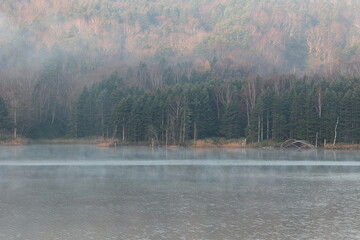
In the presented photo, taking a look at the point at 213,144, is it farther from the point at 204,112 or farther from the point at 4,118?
the point at 4,118

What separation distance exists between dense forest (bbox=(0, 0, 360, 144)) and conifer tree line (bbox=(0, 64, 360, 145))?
202 millimetres

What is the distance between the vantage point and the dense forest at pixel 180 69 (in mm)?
76188

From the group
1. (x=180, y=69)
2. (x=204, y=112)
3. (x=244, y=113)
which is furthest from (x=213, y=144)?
(x=180, y=69)

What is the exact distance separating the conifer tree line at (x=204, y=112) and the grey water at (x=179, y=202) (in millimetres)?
28908

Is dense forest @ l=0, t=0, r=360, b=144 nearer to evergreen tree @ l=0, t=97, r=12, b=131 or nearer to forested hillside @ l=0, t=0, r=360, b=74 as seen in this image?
evergreen tree @ l=0, t=97, r=12, b=131

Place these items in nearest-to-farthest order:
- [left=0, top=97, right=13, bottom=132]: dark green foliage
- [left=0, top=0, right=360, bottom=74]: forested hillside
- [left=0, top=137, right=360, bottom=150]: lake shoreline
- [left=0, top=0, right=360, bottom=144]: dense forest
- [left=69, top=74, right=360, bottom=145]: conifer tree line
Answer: [left=0, top=137, right=360, bottom=150]: lake shoreline, [left=69, top=74, right=360, bottom=145]: conifer tree line, [left=0, top=0, right=360, bottom=144]: dense forest, [left=0, top=97, right=13, bottom=132]: dark green foliage, [left=0, top=0, right=360, bottom=74]: forested hillside

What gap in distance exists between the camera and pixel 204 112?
80.8 m

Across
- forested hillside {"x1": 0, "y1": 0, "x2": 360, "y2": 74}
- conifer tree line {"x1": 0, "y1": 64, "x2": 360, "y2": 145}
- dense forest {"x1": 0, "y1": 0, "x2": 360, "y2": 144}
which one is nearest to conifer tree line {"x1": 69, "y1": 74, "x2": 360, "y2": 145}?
conifer tree line {"x1": 0, "y1": 64, "x2": 360, "y2": 145}

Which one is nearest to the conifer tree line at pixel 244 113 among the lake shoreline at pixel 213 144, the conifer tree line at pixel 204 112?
the conifer tree line at pixel 204 112

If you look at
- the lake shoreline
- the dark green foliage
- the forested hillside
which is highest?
the forested hillside

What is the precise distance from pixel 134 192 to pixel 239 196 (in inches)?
233

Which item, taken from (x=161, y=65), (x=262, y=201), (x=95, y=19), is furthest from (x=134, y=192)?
(x=95, y=19)

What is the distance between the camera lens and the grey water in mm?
19578

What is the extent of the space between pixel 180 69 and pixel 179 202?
89.2 metres
